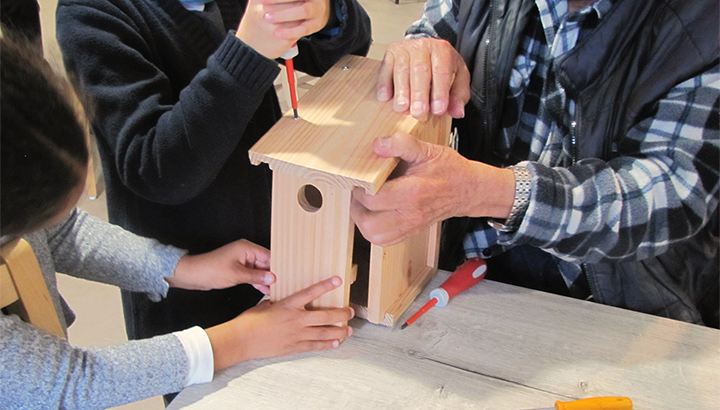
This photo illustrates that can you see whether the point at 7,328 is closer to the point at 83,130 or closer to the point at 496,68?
the point at 83,130

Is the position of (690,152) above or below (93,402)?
above

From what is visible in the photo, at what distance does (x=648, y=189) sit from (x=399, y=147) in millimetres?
395

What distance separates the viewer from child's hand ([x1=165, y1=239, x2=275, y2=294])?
0.97m

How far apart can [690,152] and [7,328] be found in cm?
98

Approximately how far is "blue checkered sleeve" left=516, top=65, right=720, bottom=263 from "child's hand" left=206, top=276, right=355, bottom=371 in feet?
1.04

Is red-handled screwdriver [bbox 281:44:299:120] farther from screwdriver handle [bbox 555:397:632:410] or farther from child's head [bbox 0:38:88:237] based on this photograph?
screwdriver handle [bbox 555:397:632:410]

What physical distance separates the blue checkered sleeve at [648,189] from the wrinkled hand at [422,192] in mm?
69

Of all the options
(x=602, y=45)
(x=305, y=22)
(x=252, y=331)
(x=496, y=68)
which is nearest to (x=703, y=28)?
(x=602, y=45)

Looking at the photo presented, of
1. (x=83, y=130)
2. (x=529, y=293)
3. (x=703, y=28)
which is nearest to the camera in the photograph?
(x=83, y=130)

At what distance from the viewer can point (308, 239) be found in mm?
805

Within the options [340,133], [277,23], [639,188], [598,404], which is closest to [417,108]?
[340,133]

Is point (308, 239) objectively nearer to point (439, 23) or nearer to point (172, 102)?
point (172, 102)

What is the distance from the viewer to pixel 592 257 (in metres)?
0.88

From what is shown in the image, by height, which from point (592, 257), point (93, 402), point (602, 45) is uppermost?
point (602, 45)
